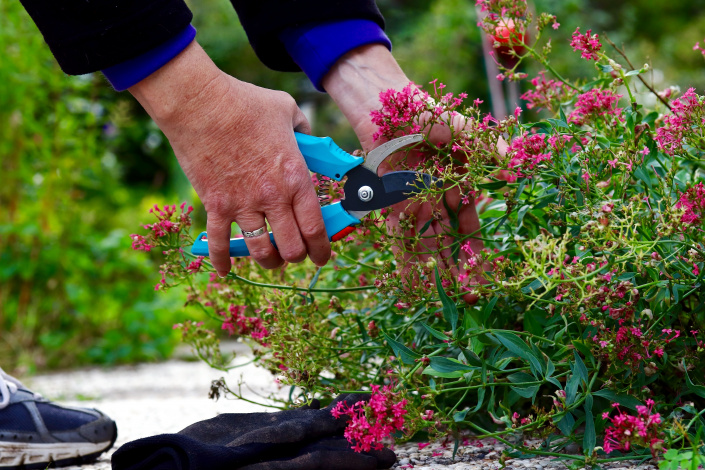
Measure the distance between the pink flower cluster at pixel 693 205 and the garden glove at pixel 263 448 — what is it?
2.75 ft

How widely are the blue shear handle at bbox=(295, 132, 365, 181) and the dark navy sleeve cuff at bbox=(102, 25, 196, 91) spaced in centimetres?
34

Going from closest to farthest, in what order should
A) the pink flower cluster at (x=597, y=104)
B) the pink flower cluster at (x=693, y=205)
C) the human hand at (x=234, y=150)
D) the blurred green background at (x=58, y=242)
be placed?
the pink flower cluster at (x=693, y=205), the human hand at (x=234, y=150), the pink flower cluster at (x=597, y=104), the blurred green background at (x=58, y=242)

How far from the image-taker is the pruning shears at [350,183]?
1.66m

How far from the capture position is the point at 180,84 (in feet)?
5.09

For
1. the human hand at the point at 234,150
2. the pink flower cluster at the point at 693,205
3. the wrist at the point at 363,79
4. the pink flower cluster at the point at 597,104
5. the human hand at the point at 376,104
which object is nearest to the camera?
the pink flower cluster at the point at 693,205

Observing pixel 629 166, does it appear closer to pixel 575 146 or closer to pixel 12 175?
pixel 575 146

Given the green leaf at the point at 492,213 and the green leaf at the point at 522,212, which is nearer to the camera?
the green leaf at the point at 522,212

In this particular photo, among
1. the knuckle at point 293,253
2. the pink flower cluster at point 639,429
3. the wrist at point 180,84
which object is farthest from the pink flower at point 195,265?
the pink flower cluster at point 639,429

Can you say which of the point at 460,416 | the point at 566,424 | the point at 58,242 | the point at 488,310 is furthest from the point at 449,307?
the point at 58,242

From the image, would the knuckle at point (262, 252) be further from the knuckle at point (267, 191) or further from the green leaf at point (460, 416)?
the green leaf at point (460, 416)

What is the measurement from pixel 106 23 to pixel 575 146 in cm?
112

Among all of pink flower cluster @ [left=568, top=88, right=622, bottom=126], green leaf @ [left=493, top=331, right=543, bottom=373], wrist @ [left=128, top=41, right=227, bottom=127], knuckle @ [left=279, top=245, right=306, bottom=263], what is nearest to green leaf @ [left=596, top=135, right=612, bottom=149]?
pink flower cluster @ [left=568, top=88, right=622, bottom=126]

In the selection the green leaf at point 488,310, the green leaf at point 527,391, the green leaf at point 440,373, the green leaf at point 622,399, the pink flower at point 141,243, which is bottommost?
the green leaf at point 622,399

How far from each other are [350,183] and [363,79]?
0.42m
